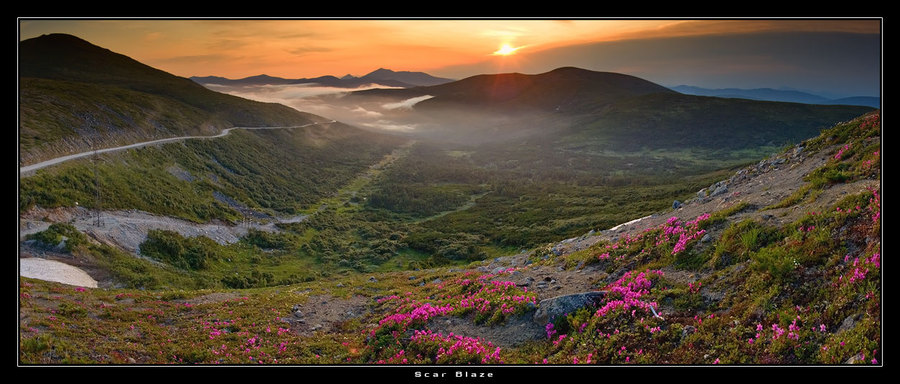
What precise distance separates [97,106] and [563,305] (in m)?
67.2

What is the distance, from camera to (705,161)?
5502 inches

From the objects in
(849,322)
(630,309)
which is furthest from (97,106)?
(849,322)

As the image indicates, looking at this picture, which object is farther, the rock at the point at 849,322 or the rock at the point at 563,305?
the rock at the point at 563,305

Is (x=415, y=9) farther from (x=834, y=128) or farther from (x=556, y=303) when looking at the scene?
(x=834, y=128)

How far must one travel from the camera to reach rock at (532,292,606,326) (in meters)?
10.6

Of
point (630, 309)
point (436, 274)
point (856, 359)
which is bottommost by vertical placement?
point (436, 274)

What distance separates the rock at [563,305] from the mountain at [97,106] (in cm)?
1413

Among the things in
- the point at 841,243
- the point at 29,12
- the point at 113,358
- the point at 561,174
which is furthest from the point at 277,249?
the point at 561,174

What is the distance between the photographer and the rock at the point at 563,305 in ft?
34.9

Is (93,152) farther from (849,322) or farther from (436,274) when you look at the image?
(849,322)

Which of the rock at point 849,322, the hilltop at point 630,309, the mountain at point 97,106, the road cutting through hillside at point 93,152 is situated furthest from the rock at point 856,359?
the road cutting through hillside at point 93,152

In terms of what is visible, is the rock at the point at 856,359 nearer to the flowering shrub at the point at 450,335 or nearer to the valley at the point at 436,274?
the valley at the point at 436,274

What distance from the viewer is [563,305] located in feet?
35.5

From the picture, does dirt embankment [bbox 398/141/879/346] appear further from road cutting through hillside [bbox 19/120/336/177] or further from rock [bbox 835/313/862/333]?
road cutting through hillside [bbox 19/120/336/177]
